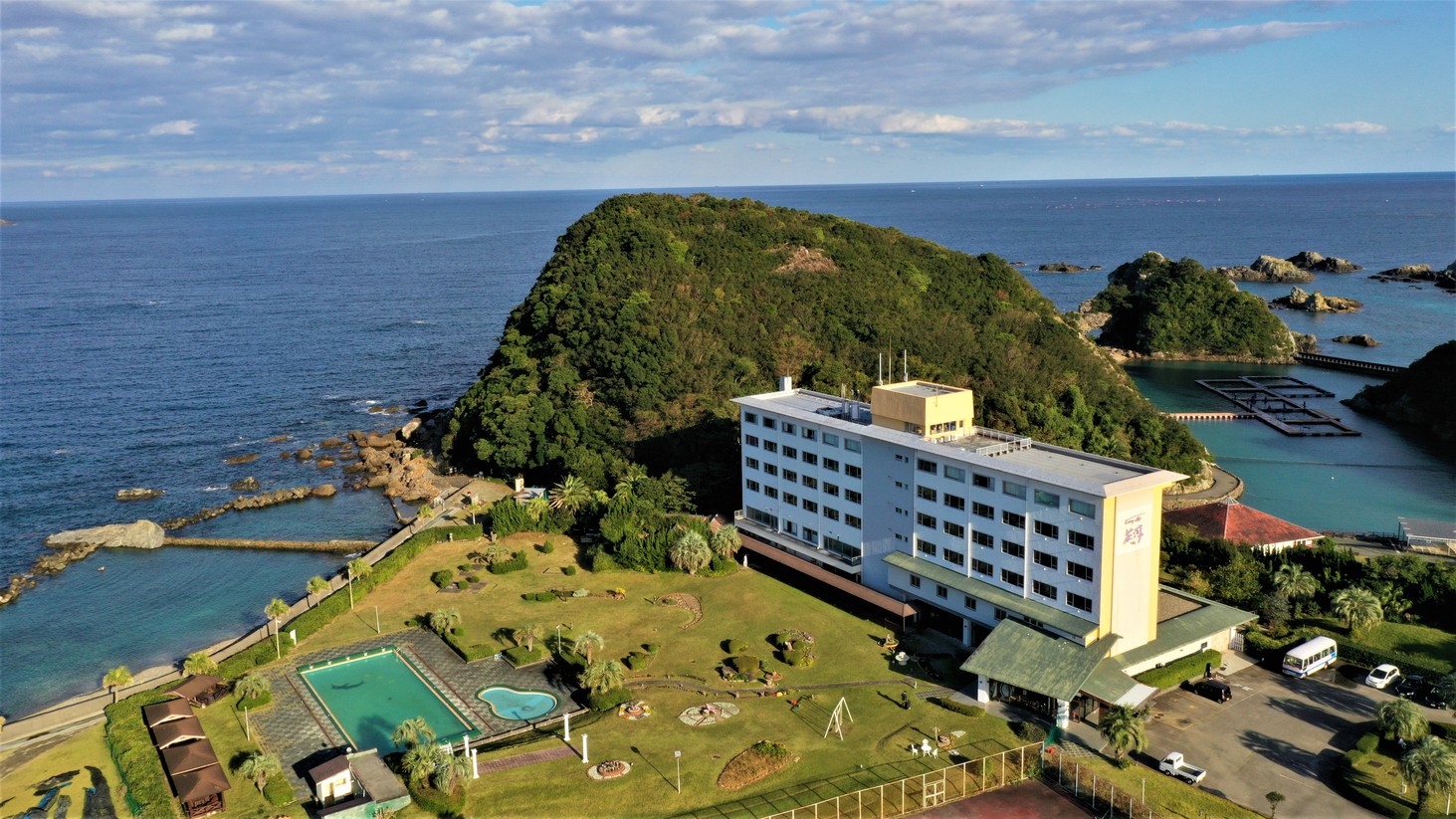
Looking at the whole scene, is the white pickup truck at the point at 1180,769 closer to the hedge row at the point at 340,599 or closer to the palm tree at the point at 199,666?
the hedge row at the point at 340,599

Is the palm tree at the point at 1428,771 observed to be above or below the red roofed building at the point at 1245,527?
below

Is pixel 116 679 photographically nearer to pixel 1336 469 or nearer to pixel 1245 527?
pixel 1245 527

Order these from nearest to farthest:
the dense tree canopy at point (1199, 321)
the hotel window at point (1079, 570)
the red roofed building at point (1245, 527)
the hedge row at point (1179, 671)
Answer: the hedge row at point (1179, 671) < the hotel window at point (1079, 570) < the red roofed building at point (1245, 527) < the dense tree canopy at point (1199, 321)

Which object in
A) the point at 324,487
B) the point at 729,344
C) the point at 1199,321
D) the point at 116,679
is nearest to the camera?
the point at 116,679

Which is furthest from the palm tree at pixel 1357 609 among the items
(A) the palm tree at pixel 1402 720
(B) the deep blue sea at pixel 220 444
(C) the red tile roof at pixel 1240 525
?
(B) the deep blue sea at pixel 220 444

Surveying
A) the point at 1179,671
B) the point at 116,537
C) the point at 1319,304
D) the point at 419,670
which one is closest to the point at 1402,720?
the point at 1179,671

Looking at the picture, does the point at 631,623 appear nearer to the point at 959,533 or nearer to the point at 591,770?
the point at 591,770
